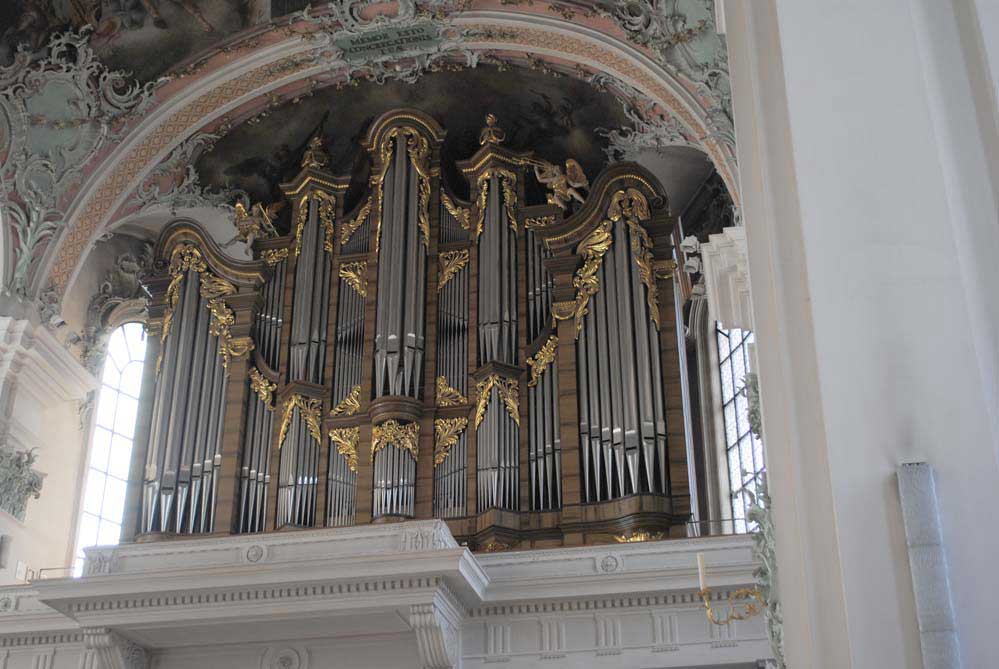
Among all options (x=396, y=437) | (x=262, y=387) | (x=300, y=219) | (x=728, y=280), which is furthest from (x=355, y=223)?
(x=728, y=280)

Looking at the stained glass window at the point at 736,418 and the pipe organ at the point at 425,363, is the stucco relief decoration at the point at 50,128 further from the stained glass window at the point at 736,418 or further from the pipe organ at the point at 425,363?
the stained glass window at the point at 736,418

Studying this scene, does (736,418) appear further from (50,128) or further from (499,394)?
(50,128)

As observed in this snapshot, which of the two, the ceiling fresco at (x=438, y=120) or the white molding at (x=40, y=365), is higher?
the ceiling fresco at (x=438, y=120)

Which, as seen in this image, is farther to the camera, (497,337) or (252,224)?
(252,224)

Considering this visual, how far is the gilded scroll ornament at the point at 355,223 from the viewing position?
41.5ft

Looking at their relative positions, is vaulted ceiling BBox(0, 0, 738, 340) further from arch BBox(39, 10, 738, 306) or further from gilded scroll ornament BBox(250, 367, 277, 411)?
gilded scroll ornament BBox(250, 367, 277, 411)

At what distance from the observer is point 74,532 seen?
12461mm

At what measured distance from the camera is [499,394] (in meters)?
11.2

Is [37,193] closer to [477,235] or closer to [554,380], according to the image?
[477,235]

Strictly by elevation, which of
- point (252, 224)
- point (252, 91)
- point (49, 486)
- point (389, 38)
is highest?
point (389, 38)

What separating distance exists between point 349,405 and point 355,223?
2.11m

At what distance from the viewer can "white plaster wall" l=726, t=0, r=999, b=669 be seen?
2824 millimetres

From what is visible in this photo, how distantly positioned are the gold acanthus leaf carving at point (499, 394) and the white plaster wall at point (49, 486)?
13.7 ft

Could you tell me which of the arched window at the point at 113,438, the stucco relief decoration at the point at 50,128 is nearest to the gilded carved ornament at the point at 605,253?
the stucco relief decoration at the point at 50,128
